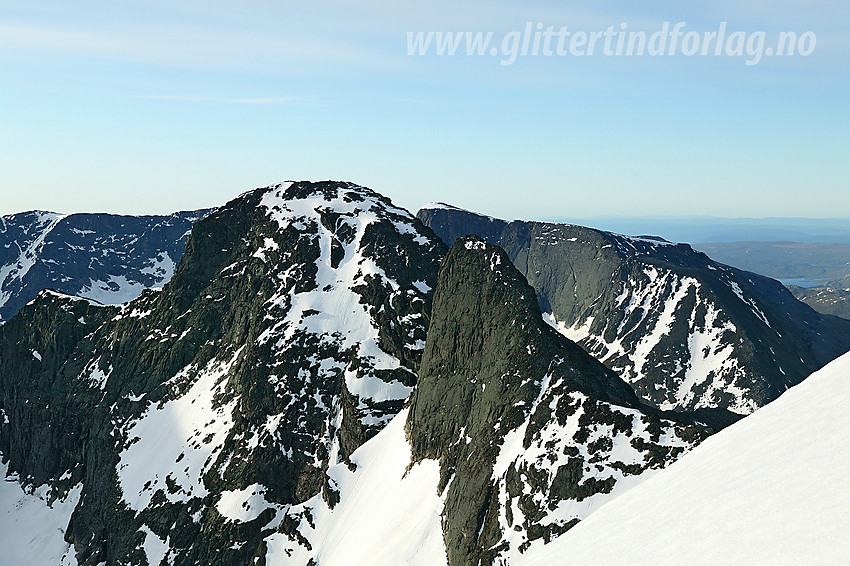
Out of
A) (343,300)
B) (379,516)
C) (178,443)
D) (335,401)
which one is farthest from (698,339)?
(178,443)

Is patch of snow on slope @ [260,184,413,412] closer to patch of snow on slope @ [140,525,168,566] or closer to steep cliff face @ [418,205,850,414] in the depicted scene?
patch of snow on slope @ [140,525,168,566]

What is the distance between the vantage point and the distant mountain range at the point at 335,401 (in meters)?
49.5

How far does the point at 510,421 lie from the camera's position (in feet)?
176

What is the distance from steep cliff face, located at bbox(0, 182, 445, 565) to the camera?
84.1 m

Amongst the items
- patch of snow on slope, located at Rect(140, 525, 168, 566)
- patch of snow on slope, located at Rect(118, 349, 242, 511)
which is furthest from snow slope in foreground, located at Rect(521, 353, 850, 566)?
patch of snow on slope, located at Rect(118, 349, 242, 511)

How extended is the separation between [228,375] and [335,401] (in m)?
22.2

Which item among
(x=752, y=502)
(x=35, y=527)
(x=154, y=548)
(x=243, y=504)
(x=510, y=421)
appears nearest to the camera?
(x=752, y=502)

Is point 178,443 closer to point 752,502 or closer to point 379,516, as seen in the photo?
point 379,516

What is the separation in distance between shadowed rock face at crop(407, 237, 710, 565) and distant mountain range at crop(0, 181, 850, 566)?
228 millimetres

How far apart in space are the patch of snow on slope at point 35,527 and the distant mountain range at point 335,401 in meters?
0.42

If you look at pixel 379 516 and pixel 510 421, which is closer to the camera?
pixel 510 421

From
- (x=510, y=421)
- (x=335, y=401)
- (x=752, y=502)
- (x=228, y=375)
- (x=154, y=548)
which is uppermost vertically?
(x=752, y=502)

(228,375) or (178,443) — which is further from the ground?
(228,375)

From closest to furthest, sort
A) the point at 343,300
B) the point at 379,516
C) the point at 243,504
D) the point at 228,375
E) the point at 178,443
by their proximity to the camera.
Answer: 1. the point at 379,516
2. the point at 243,504
3. the point at 178,443
4. the point at 228,375
5. the point at 343,300
